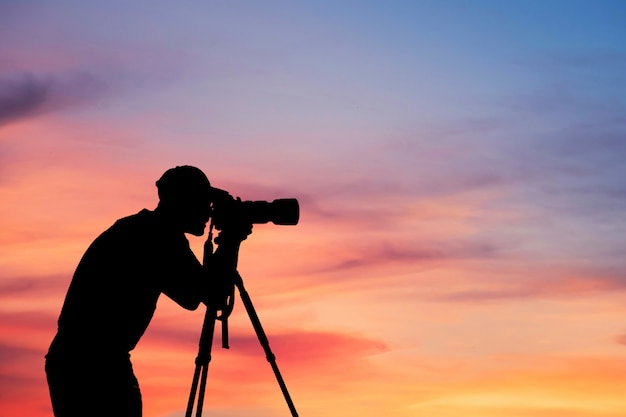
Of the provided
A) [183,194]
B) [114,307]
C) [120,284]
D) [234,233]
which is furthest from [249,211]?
[114,307]

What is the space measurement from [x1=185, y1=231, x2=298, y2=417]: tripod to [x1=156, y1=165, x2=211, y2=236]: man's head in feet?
1.43

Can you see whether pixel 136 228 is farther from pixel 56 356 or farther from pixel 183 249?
pixel 56 356

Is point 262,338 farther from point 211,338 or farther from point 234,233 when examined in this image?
point 234,233

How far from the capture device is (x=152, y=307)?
546 centimetres

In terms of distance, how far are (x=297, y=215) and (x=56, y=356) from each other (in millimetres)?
2110

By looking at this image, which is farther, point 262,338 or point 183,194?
point 262,338

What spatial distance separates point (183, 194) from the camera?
5.61 meters

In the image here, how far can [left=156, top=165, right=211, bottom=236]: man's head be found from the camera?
220 inches

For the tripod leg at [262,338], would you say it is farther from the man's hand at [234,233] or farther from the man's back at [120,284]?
the man's back at [120,284]

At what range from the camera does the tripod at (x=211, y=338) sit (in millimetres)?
5805

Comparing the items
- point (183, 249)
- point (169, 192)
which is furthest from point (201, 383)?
point (169, 192)

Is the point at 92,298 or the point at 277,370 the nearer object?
the point at 92,298

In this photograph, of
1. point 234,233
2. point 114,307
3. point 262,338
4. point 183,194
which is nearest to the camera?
point 114,307

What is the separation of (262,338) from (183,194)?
4.46 feet
